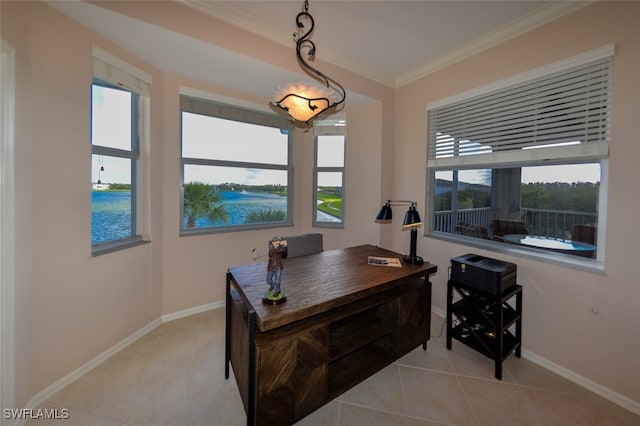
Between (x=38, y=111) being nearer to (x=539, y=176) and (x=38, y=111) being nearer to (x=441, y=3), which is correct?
(x=441, y=3)

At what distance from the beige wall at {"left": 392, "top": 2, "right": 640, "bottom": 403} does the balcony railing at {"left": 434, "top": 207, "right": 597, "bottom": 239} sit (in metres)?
0.24

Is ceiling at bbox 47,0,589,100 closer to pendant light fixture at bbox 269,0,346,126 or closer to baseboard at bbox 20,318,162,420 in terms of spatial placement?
pendant light fixture at bbox 269,0,346,126

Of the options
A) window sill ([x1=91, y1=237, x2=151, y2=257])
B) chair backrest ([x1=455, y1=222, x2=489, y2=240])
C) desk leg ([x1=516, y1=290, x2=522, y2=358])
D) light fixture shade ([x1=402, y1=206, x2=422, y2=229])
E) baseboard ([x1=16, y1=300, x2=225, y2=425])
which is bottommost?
baseboard ([x1=16, y1=300, x2=225, y2=425])

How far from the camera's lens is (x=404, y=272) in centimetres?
188

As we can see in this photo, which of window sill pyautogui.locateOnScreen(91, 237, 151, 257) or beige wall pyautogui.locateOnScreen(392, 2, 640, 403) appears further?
window sill pyautogui.locateOnScreen(91, 237, 151, 257)

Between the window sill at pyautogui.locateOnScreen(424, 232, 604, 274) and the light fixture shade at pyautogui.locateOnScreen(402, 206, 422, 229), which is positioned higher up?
the light fixture shade at pyautogui.locateOnScreen(402, 206, 422, 229)

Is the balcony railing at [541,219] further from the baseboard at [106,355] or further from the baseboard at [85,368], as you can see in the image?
the baseboard at [85,368]

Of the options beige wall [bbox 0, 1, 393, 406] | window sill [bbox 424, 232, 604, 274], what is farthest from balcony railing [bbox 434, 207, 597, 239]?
beige wall [bbox 0, 1, 393, 406]

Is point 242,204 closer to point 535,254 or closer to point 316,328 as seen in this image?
point 316,328

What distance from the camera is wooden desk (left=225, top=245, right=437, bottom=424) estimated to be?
1.25 metres

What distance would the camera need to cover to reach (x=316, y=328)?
140cm

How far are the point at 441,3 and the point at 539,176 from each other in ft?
5.25

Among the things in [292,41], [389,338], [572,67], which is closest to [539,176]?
[572,67]

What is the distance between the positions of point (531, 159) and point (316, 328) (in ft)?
7.11
